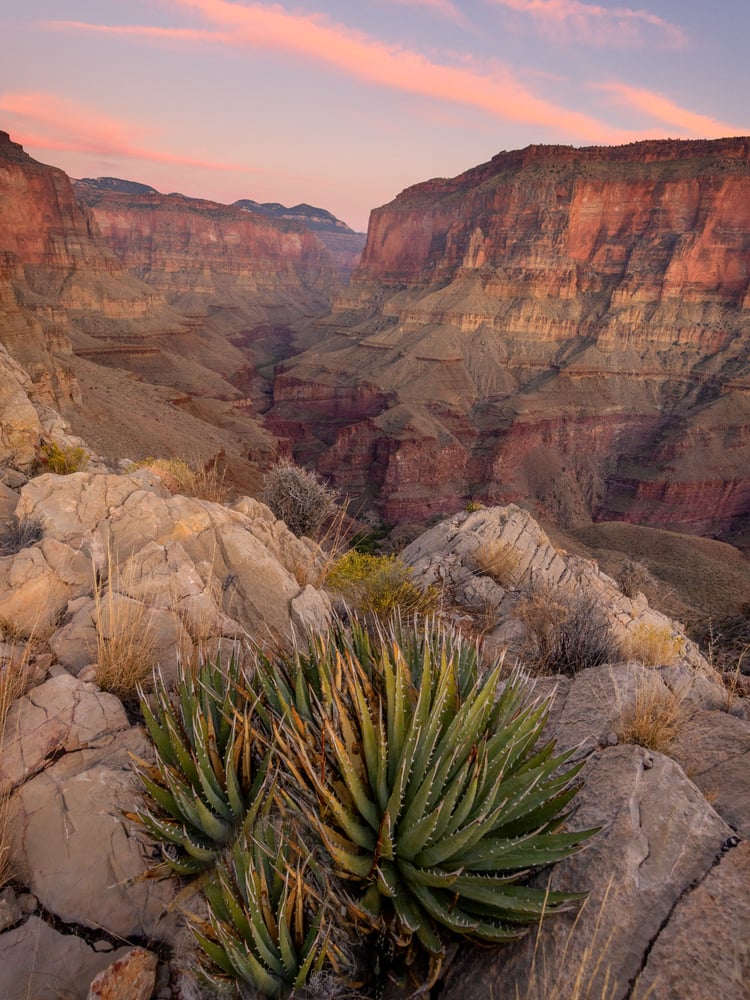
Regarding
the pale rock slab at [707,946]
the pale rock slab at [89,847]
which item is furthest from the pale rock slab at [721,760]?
the pale rock slab at [89,847]

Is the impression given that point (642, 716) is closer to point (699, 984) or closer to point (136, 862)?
point (699, 984)

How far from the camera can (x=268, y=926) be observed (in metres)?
1.81

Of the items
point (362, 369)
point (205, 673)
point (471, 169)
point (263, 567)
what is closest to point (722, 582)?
point (263, 567)

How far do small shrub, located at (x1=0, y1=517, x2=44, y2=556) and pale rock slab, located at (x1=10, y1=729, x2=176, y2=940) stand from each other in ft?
8.34

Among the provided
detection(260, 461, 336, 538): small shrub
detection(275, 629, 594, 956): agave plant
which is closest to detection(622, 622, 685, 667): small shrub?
detection(275, 629, 594, 956): agave plant

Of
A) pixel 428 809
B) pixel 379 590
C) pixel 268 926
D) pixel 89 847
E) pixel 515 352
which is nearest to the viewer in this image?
pixel 268 926

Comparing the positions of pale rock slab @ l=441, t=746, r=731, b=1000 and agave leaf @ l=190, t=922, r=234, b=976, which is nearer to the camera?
agave leaf @ l=190, t=922, r=234, b=976

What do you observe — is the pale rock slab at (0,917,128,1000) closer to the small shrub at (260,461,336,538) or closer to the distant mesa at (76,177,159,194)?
the small shrub at (260,461,336,538)

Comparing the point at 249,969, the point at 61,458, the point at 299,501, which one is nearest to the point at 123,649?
the point at 249,969

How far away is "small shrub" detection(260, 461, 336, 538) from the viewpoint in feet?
35.4

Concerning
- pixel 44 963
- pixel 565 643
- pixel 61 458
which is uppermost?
pixel 44 963

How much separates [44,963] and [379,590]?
4.10m

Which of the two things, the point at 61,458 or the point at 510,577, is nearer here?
the point at 61,458

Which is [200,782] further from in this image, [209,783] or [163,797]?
[163,797]
